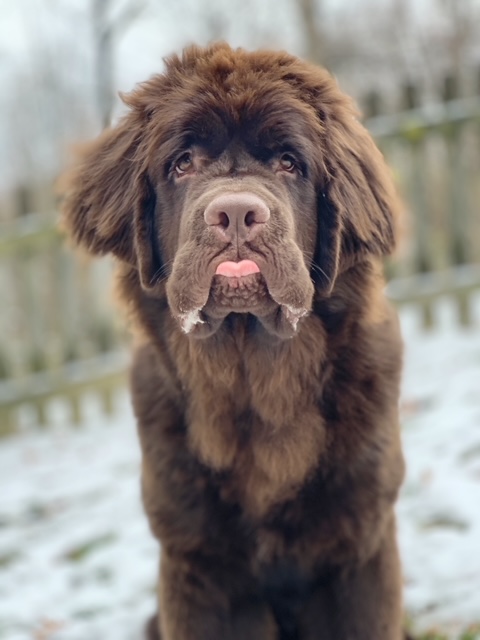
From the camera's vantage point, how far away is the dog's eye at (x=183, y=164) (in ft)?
6.98

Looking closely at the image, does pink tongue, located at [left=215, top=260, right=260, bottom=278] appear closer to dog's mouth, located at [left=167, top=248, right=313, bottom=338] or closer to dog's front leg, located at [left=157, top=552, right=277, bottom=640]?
dog's mouth, located at [left=167, top=248, right=313, bottom=338]

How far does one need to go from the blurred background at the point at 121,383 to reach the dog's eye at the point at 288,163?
565mm

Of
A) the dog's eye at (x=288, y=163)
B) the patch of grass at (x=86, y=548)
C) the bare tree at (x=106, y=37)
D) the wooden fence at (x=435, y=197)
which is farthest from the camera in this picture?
the bare tree at (x=106, y=37)

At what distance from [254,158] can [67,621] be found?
6.63 feet

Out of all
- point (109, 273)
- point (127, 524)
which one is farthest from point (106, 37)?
point (127, 524)

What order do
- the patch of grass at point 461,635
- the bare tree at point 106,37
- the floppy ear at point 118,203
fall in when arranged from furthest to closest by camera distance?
the bare tree at point 106,37 < the patch of grass at point 461,635 < the floppy ear at point 118,203

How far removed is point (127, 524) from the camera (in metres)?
3.91

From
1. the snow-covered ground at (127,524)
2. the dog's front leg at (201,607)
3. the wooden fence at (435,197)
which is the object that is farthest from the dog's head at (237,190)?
the wooden fence at (435,197)

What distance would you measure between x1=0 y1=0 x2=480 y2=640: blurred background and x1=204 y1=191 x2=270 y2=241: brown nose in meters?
0.81

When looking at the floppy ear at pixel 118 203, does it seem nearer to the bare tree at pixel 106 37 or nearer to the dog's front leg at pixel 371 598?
the dog's front leg at pixel 371 598

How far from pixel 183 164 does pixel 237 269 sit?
415 mm

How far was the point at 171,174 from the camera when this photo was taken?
2.16 m

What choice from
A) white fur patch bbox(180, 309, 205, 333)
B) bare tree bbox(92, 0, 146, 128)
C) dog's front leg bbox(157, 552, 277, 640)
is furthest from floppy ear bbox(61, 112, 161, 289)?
bare tree bbox(92, 0, 146, 128)

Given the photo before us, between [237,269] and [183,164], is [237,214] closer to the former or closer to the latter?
[237,269]
